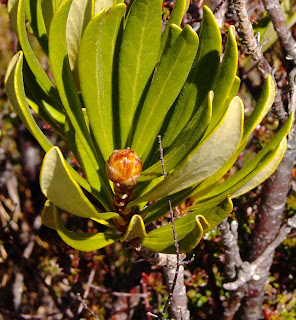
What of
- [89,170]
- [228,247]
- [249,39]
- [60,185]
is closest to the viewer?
[60,185]

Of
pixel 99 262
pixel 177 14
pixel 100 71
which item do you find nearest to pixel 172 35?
pixel 177 14

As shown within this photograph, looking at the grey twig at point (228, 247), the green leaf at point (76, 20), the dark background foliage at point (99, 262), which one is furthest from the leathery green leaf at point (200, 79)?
the dark background foliage at point (99, 262)

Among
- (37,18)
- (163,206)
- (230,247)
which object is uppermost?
(37,18)

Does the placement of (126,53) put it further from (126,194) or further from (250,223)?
(250,223)

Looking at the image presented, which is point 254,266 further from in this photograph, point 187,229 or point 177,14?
point 177,14

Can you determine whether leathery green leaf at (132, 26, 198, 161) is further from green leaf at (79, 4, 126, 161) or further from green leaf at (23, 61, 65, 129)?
green leaf at (23, 61, 65, 129)

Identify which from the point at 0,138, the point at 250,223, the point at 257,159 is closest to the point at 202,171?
the point at 257,159

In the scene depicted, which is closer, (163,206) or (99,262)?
(163,206)
